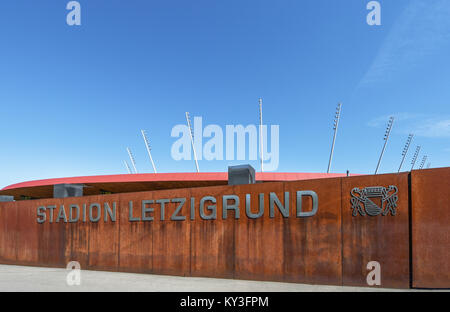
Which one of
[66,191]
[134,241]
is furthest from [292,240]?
[66,191]

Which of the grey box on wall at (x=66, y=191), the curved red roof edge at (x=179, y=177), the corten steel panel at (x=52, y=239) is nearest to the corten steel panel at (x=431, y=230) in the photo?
the curved red roof edge at (x=179, y=177)

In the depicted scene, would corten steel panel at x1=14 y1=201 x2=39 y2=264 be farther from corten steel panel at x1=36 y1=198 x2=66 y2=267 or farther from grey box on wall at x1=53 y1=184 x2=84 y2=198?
grey box on wall at x1=53 y1=184 x2=84 y2=198

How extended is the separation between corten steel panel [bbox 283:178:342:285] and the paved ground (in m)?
0.38

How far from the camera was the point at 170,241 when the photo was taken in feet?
41.8

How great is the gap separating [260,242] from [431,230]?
469cm

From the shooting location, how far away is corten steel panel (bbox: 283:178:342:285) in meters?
9.99

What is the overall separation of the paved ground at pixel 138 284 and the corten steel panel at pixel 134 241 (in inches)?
20.2

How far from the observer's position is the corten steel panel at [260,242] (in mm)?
10797

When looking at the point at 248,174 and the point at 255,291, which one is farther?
the point at 248,174

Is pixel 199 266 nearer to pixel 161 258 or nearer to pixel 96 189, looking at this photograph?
pixel 161 258

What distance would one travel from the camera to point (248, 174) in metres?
11.9
